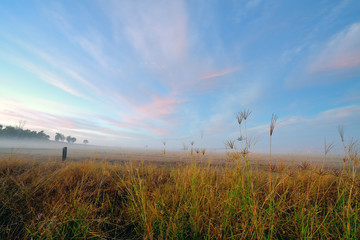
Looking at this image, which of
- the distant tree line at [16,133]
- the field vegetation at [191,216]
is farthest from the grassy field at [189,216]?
the distant tree line at [16,133]

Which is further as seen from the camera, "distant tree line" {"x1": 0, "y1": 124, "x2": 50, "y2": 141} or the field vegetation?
"distant tree line" {"x1": 0, "y1": 124, "x2": 50, "y2": 141}

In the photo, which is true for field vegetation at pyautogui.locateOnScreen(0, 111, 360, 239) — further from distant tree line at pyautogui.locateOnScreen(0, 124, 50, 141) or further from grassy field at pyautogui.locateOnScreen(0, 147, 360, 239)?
distant tree line at pyautogui.locateOnScreen(0, 124, 50, 141)

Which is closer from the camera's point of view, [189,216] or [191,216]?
[191,216]

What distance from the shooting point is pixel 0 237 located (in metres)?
2.21

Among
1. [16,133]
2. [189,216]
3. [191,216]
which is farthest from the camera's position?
[16,133]

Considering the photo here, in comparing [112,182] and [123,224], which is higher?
[112,182]

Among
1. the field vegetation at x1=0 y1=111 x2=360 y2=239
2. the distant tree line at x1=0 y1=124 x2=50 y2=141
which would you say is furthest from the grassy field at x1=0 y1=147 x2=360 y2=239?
the distant tree line at x1=0 y1=124 x2=50 y2=141

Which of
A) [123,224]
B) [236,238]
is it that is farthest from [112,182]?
[236,238]

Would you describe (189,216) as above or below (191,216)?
below

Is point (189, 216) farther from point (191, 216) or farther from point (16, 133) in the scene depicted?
point (16, 133)

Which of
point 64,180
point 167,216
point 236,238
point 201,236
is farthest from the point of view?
point 64,180

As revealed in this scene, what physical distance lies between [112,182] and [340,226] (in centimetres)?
447

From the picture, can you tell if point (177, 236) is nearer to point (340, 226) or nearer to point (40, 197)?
point (340, 226)

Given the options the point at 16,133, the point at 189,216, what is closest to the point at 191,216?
the point at 189,216
